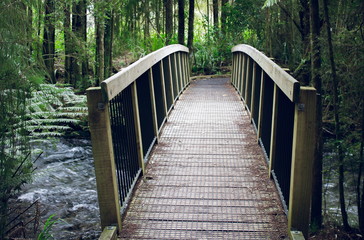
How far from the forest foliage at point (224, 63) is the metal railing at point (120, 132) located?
901mm

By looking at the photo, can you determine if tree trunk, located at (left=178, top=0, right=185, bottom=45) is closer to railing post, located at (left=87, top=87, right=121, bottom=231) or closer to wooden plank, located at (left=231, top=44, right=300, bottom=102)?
wooden plank, located at (left=231, top=44, right=300, bottom=102)

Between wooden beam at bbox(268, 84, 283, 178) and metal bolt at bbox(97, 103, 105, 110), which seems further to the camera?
wooden beam at bbox(268, 84, 283, 178)

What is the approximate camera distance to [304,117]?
A: 319 cm

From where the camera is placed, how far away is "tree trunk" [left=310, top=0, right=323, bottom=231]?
559 cm

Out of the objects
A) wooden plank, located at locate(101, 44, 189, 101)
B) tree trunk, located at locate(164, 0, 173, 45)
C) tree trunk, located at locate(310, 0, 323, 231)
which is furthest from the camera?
tree trunk, located at locate(164, 0, 173, 45)

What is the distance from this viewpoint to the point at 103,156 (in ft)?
11.0

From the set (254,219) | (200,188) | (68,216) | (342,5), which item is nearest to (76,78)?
(68,216)

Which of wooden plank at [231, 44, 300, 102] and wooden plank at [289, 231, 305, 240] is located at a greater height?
wooden plank at [231, 44, 300, 102]

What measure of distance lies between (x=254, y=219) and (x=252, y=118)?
3460 millimetres

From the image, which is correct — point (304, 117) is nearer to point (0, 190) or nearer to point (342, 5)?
point (0, 190)

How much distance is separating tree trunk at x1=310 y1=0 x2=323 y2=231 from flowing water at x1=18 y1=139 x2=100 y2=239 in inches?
128

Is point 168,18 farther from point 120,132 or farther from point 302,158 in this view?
point 302,158

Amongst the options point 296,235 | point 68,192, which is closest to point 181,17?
point 68,192

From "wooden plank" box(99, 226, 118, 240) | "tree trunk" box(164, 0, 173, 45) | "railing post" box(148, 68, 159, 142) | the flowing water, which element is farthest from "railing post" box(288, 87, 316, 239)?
"tree trunk" box(164, 0, 173, 45)
